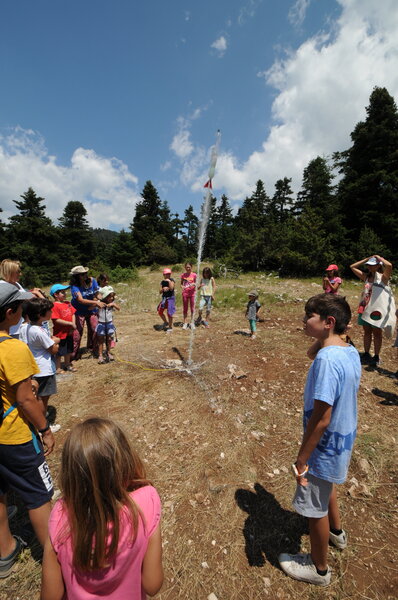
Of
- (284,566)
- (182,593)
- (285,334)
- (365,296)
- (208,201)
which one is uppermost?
(208,201)

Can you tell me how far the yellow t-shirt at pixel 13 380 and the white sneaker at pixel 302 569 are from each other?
→ 226cm

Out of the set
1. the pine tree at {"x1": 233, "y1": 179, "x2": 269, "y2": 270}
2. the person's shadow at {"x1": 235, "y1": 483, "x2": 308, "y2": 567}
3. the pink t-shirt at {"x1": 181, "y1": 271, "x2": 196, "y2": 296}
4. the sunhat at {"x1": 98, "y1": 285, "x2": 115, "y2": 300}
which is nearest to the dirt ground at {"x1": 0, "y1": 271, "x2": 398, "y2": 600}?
the person's shadow at {"x1": 235, "y1": 483, "x2": 308, "y2": 567}

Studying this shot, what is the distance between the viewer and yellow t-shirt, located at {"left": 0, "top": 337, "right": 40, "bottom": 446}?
5.82ft

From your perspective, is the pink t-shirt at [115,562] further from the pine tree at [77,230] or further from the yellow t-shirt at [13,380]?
the pine tree at [77,230]

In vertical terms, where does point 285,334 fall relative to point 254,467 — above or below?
above

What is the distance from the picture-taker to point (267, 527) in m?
2.51

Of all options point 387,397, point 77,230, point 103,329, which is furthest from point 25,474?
point 77,230

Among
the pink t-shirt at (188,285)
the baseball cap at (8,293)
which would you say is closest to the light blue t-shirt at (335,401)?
the baseball cap at (8,293)

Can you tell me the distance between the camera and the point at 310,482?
191 cm

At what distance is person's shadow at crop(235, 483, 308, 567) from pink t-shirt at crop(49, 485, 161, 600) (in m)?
1.64

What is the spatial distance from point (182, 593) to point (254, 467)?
55.5 inches

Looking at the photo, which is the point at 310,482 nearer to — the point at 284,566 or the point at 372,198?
the point at 284,566

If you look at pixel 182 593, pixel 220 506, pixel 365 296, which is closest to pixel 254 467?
pixel 220 506

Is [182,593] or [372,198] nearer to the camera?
[182,593]
